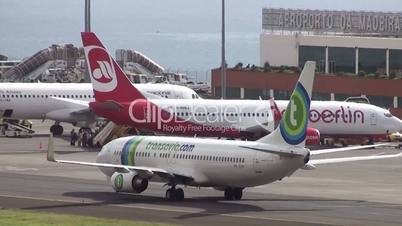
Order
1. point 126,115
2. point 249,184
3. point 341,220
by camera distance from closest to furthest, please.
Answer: point 341,220 < point 249,184 < point 126,115

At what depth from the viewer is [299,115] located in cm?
4638

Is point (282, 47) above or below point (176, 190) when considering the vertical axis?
above

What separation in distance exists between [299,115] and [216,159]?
4515mm

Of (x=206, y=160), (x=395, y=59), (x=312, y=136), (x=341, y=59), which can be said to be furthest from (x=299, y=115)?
(x=341, y=59)

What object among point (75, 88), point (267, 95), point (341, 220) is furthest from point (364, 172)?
point (267, 95)

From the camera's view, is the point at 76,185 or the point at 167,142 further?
the point at 76,185

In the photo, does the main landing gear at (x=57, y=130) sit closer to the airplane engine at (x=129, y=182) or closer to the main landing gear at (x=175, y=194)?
the airplane engine at (x=129, y=182)

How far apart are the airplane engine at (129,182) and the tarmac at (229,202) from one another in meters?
0.52

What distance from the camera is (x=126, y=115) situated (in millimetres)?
82562

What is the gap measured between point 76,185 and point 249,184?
12.4m

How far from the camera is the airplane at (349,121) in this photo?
88.3 metres

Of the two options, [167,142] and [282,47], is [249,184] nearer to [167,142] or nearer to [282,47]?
[167,142]

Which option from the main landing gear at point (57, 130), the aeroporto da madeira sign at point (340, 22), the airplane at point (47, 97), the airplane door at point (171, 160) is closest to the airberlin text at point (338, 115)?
the airplane at point (47, 97)

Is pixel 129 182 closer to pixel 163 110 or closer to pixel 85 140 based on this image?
pixel 163 110
